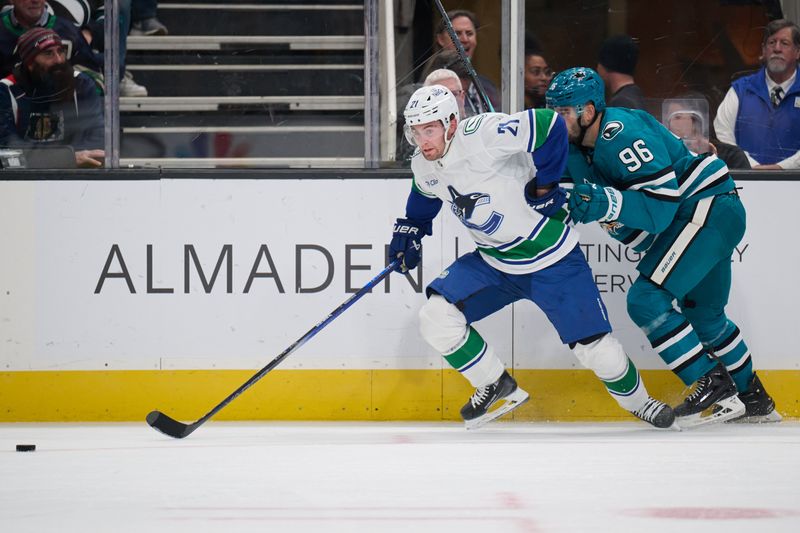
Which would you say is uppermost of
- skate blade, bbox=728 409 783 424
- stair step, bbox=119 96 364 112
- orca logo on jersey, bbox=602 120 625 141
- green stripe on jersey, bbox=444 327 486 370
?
stair step, bbox=119 96 364 112

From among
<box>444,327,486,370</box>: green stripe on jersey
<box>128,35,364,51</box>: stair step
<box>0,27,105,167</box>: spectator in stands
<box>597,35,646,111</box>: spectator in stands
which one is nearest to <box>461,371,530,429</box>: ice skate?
<box>444,327,486,370</box>: green stripe on jersey

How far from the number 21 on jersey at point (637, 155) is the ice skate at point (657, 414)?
2.60ft

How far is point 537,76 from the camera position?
174 inches

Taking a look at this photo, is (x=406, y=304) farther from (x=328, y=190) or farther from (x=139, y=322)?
(x=139, y=322)

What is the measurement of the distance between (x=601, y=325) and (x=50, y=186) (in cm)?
208

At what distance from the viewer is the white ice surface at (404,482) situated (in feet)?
6.59

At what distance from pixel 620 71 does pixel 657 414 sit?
1396 mm

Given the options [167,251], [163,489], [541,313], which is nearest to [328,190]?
[167,251]

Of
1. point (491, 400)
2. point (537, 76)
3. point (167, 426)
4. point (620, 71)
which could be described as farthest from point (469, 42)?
point (167, 426)

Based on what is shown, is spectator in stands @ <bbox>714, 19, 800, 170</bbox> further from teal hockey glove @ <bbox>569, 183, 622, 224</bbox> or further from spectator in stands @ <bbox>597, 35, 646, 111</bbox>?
teal hockey glove @ <bbox>569, 183, 622, 224</bbox>

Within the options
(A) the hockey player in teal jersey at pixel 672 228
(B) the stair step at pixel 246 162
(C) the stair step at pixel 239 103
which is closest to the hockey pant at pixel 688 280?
(A) the hockey player in teal jersey at pixel 672 228

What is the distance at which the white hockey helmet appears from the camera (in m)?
3.65

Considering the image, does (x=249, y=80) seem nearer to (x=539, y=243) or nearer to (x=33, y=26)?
(x=33, y=26)

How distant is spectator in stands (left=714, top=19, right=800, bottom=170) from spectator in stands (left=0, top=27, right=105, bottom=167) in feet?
7.95
